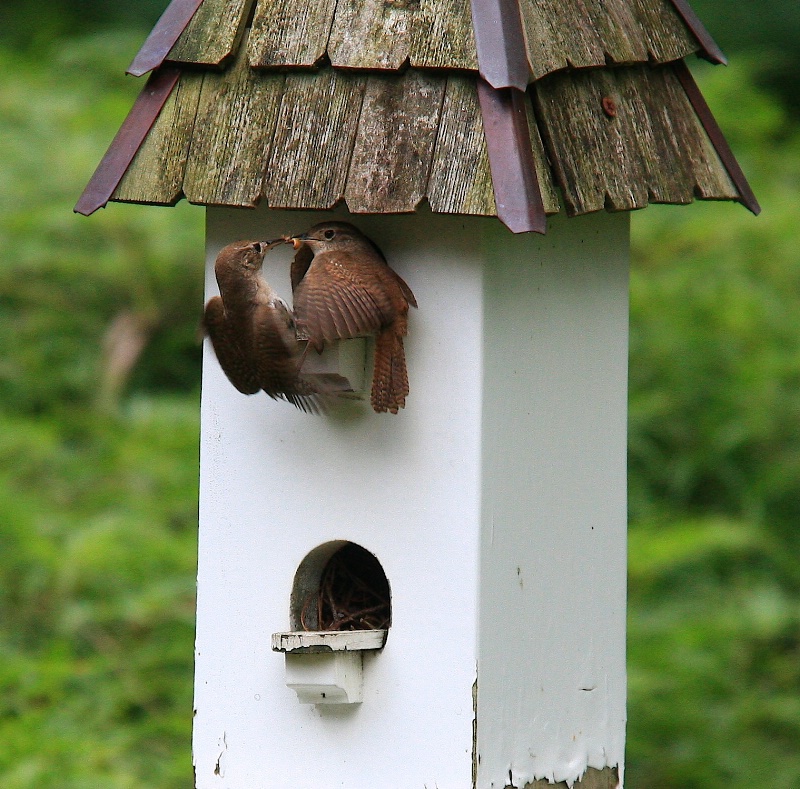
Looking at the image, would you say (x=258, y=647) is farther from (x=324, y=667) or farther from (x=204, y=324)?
(x=204, y=324)

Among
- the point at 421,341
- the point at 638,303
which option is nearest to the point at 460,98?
the point at 421,341

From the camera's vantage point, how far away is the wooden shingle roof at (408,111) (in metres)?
2.46

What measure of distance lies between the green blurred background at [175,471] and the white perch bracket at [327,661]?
1.34m

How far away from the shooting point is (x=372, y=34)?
101 inches

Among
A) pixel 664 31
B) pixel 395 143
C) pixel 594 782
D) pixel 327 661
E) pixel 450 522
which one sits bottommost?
pixel 594 782

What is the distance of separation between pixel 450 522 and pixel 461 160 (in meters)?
0.64

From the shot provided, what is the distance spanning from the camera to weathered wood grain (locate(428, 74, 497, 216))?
2400 mm

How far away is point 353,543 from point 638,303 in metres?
3.13

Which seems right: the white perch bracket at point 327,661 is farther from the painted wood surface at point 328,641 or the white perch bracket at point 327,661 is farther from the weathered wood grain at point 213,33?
the weathered wood grain at point 213,33

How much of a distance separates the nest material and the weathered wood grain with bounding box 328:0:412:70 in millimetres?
939

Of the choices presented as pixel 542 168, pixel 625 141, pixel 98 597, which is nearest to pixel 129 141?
pixel 542 168

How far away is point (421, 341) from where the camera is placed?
2648 millimetres

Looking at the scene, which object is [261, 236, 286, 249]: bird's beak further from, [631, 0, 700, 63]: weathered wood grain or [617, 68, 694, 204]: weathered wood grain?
[631, 0, 700, 63]: weathered wood grain

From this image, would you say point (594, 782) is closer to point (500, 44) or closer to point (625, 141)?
point (625, 141)
